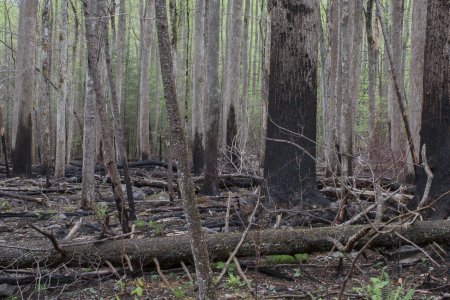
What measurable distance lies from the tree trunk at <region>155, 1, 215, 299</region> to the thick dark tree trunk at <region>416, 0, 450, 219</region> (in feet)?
9.26

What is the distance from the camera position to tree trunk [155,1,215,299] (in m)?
2.65

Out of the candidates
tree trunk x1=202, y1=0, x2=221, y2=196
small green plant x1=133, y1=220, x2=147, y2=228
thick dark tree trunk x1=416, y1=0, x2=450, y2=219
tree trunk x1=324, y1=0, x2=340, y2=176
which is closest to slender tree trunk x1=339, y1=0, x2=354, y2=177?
tree trunk x1=324, y1=0, x2=340, y2=176

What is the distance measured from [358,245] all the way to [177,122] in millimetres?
2060

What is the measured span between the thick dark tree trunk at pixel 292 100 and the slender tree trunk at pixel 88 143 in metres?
2.27

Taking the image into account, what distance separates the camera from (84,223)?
5520 millimetres

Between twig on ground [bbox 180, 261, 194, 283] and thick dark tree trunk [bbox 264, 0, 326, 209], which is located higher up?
thick dark tree trunk [bbox 264, 0, 326, 209]

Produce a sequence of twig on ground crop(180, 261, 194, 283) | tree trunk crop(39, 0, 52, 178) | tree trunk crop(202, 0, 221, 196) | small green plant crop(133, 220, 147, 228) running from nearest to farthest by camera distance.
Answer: twig on ground crop(180, 261, 194, 283)
small green plant crop(133, 220, 147, 228)
tree trunk crop(202, 0, 221, 196)
tree trunk crop(39, 0, 52, 178)

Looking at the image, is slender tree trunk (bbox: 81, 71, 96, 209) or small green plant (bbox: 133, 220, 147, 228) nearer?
Answer: small green plant (bbox: 133, 220, 147, 228)

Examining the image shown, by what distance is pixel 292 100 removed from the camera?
571cm

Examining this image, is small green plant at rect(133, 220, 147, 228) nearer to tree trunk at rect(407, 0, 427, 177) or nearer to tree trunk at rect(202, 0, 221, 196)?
tree trunk at rect(202, 0, 221, 196)

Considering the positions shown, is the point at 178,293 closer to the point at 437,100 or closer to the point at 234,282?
the point at 234,282

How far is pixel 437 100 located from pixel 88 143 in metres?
4.20

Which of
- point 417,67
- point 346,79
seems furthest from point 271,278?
point 417,67

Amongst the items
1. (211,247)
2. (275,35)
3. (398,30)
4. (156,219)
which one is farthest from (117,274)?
(398,30)
